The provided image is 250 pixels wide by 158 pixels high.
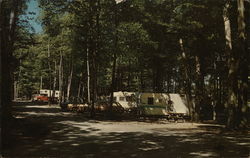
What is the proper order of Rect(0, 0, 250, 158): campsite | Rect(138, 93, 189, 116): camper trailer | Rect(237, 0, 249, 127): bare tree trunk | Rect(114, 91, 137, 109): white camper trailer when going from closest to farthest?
Rect(0, 0, 250, 158): campsite, Rect(237, 0, 249, 127): bare tree trunk, Rect(138, 93, 189, 116): camper trailer, Rect(114, 91, 137, 109): white camper trailer

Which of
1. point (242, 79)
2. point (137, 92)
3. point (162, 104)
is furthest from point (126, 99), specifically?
point (242, 79)

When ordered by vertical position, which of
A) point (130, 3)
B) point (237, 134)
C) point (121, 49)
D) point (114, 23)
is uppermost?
point (130, 3)

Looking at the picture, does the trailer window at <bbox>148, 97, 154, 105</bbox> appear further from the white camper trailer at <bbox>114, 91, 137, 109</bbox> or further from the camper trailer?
the white camper trailer at <bbox>114, 91, 137, 109</bbox>

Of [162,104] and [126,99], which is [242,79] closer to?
[162,104]

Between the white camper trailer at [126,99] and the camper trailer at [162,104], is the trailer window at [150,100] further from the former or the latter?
the white camper trailer at [126,99]

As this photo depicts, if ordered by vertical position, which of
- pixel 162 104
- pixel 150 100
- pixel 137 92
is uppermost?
pixel 137 92

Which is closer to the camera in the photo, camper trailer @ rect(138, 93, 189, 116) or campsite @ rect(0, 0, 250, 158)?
campsite @ rect(0, 0, 250, 158)

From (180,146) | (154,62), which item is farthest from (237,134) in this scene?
(154,62)


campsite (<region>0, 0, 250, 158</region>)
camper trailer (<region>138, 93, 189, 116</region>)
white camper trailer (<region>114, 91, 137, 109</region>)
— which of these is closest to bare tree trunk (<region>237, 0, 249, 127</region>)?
campsite (<region>0, 0, 250, 158</region>)

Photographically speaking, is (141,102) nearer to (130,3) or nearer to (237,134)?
(130,3)

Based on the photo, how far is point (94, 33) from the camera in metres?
26.3

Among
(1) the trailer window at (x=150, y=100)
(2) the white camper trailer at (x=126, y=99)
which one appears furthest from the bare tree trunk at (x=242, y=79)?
(2) the white camper trailer at (x=126, y=99)

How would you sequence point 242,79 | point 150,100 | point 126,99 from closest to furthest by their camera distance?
point 242,79, point 150,100, point 126,99

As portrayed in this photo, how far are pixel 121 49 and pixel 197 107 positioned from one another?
31.2 ft
